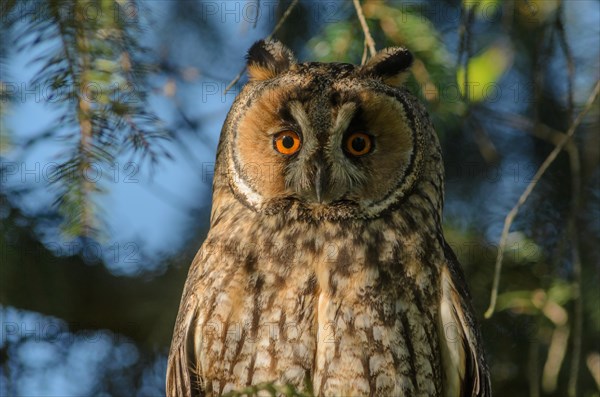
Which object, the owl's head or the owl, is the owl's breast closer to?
the owl

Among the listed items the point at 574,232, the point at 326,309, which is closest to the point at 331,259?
the point at 326,309

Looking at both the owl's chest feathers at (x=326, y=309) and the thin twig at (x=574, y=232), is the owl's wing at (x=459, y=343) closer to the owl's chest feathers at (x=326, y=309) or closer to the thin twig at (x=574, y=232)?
the owl's chest feathers at (x=326, y=309)

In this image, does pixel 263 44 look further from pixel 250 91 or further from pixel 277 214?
pixel 277 214

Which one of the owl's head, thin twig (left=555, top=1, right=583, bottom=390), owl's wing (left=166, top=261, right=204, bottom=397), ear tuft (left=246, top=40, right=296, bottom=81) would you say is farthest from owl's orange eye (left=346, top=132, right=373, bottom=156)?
thin twig (left=555, top=1, right=583, bottom=390)

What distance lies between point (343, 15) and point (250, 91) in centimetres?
70

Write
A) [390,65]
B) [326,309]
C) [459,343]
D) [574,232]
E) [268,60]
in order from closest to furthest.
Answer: [326,309] < [459,343] < [390,65] < [268,60] < [574,232]

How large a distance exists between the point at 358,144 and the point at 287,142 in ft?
0.78

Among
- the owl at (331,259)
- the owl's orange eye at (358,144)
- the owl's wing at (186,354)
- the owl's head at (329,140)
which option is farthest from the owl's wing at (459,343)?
the owl's wing at (186,354)

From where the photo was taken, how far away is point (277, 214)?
8.89ft

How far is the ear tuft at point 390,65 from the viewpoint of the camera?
2.75m

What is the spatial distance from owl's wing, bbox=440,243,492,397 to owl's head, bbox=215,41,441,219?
357 millimetres

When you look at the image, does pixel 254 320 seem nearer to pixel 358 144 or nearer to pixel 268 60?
pixel 358 144

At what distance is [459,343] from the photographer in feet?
Answer: 8.57

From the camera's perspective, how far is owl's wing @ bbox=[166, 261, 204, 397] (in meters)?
2.67
